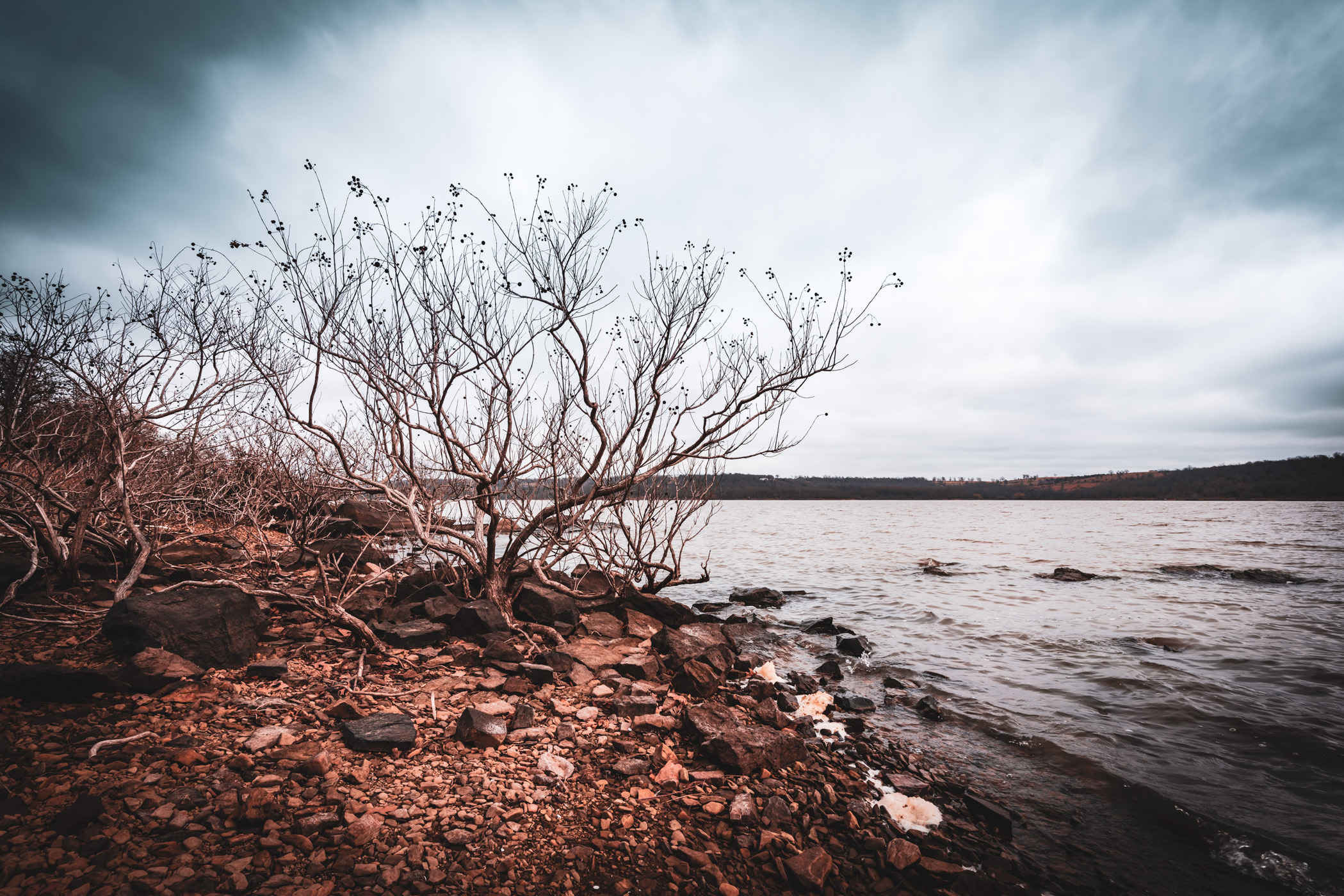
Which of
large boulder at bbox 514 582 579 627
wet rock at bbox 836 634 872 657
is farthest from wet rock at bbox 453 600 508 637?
wet rock at bbox 836 634 872 657

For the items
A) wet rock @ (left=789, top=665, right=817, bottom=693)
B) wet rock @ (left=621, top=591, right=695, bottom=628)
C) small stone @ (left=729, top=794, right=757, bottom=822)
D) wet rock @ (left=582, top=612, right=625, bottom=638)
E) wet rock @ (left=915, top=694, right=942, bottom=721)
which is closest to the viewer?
small stone @ (left=729, top=794, right=757, bottom=822)

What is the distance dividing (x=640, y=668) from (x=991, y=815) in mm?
4133

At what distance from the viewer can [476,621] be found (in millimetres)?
7910

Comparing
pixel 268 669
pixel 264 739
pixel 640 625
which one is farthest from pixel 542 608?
pixel 264 739

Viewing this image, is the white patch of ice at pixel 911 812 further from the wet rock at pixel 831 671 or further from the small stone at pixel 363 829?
the wet rock at pixel 831 671

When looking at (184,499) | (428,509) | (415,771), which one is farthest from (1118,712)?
(184,499)

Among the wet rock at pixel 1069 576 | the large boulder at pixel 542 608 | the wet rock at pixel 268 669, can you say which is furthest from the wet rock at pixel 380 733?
the wet rock at pixel 1069 576

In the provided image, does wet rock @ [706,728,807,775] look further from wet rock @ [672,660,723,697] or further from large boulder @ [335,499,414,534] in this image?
large boulder @ [335,499,414,534]

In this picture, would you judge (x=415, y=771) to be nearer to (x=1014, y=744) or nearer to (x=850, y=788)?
(x=850, y=788)

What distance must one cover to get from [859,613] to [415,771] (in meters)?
13.0

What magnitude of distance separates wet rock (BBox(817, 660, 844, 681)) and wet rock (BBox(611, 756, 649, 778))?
210 inches

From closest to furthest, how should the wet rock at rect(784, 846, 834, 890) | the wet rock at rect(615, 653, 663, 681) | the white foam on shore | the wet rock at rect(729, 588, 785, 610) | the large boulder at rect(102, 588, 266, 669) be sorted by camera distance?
the wet rock at rect(784, 846, 834, 890)
the large boulder at rect(102, 588, 266, 669)
the white foam on shore
the wet rock at rect(615, 653, 663, 681)
the wet rock at rect(729, 588, 785, 610)

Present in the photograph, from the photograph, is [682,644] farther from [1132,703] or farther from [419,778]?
[1132,703]

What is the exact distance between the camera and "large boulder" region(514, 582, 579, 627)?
9.09 meters
